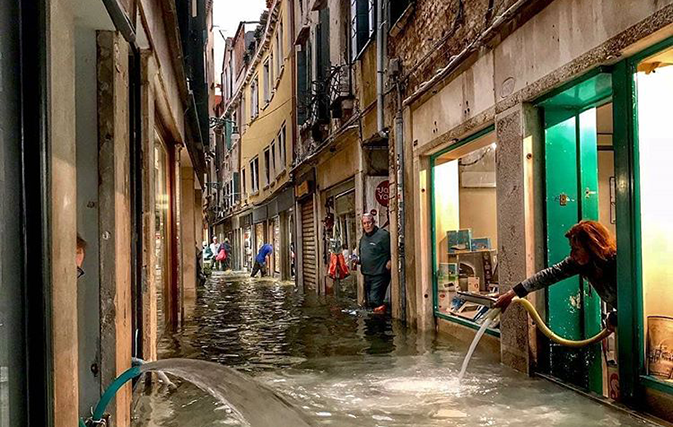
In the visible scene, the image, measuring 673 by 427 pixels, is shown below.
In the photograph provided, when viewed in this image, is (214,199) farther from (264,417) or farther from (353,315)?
(264,417)

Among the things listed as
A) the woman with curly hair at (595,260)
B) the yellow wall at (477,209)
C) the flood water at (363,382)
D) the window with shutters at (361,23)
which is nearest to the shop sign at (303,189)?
the window with shutters at (361,23)

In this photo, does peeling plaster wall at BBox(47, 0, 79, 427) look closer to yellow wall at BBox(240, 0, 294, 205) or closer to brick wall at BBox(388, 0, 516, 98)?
brick wall at BBox(388, 0, 516, 98)

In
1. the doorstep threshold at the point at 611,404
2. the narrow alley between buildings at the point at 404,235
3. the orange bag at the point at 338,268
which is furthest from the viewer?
the orange bag at the point at 338,268

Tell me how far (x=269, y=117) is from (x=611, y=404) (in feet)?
75.2

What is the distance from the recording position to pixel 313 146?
1881cm

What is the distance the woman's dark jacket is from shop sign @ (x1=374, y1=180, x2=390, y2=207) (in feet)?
22.0

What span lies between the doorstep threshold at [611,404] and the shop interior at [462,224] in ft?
10.4

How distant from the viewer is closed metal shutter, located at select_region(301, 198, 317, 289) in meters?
20.0

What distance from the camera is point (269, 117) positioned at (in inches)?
1075

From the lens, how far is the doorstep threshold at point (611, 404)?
4863 mm

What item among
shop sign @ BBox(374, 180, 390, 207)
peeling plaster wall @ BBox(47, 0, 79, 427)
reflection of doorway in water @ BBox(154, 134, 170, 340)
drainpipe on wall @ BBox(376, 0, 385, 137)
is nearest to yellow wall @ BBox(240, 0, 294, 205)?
shop sign @ BBox(374, 180, 390, 207)

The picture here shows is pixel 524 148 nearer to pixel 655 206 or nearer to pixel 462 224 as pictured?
pixel 655 206

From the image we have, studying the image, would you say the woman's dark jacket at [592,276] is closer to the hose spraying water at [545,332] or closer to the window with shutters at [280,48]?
the hose spraying water at [545,332]

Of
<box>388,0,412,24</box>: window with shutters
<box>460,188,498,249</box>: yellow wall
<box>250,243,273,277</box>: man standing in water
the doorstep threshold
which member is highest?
<box>388,0,412,24</box>: window with shutters
